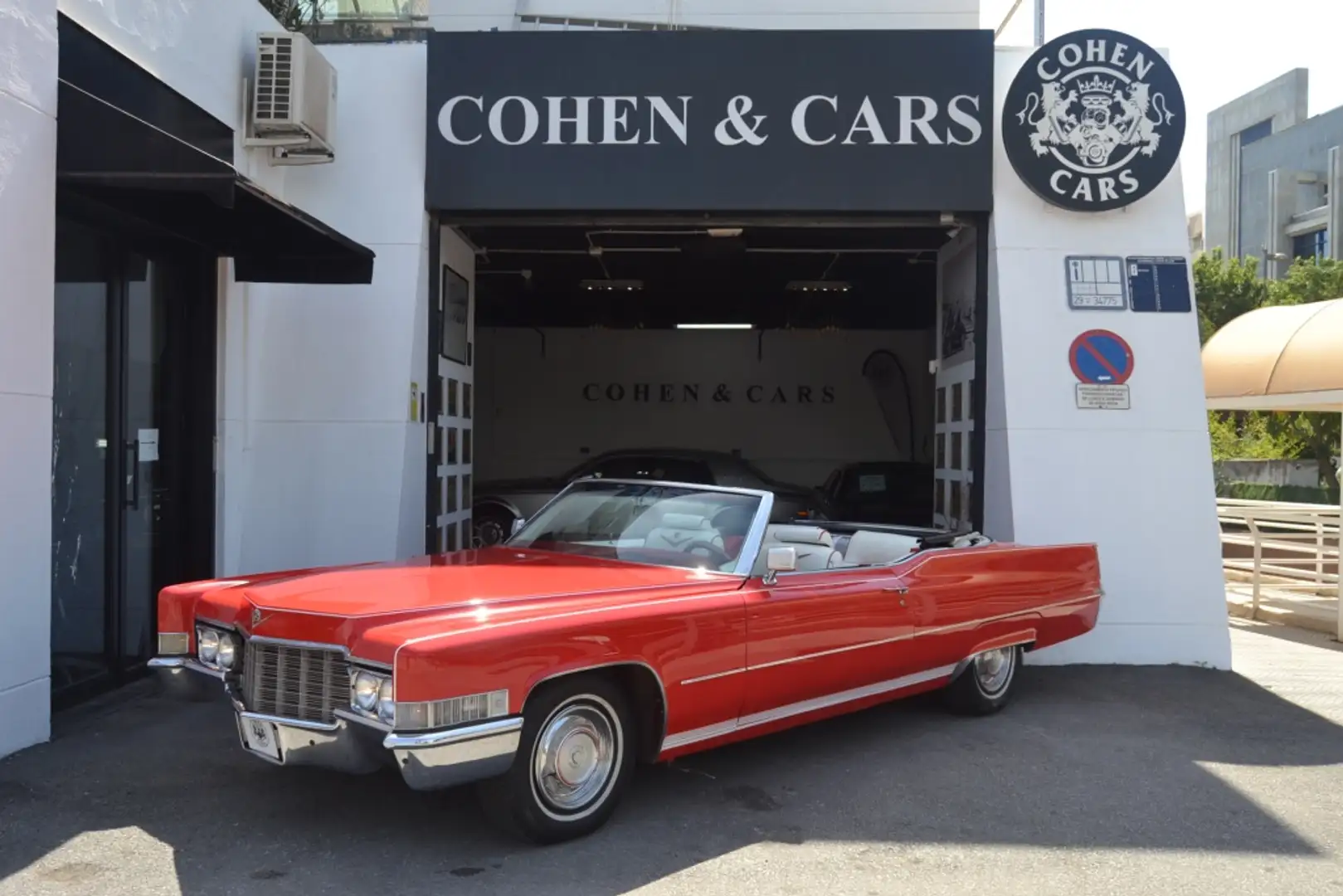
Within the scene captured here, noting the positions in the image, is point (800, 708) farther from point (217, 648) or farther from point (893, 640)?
point (217, 648)

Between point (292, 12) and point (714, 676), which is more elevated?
point (292, 12)

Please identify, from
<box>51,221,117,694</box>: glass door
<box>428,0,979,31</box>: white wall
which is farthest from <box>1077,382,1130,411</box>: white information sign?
<box>51,221,117,694</box>: glass door

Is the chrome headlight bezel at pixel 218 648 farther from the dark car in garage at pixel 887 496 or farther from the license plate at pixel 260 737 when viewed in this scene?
the dark car in garage at pixel 887 496

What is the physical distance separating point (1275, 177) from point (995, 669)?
154ft

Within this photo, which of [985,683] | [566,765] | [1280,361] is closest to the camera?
[566,765]

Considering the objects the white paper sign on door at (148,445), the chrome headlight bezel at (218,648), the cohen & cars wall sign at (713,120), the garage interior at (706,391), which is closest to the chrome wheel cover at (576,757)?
the chrome headlight bezel at (218,648)

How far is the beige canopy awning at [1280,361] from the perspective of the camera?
930cm

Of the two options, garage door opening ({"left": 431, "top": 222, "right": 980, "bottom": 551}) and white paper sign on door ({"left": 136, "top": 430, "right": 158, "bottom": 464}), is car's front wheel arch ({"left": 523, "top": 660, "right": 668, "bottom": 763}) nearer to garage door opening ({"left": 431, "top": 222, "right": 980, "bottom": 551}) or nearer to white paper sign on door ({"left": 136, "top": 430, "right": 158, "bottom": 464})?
white paper sign on door ({"left": 136, "top": 430, "right": 158, "bottom": 464})

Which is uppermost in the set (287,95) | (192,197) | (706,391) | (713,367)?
(287,95)

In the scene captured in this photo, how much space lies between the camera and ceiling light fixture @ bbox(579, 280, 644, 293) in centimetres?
1338

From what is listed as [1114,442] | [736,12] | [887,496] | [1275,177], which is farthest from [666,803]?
[1275,177]

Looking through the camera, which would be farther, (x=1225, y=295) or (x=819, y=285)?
(x=1225, y=295)

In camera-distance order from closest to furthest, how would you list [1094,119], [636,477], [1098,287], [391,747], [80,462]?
[391,747] < [80,462] < [1094,119] < [1098,287] < [636,477]

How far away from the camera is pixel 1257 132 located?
5044 cm
